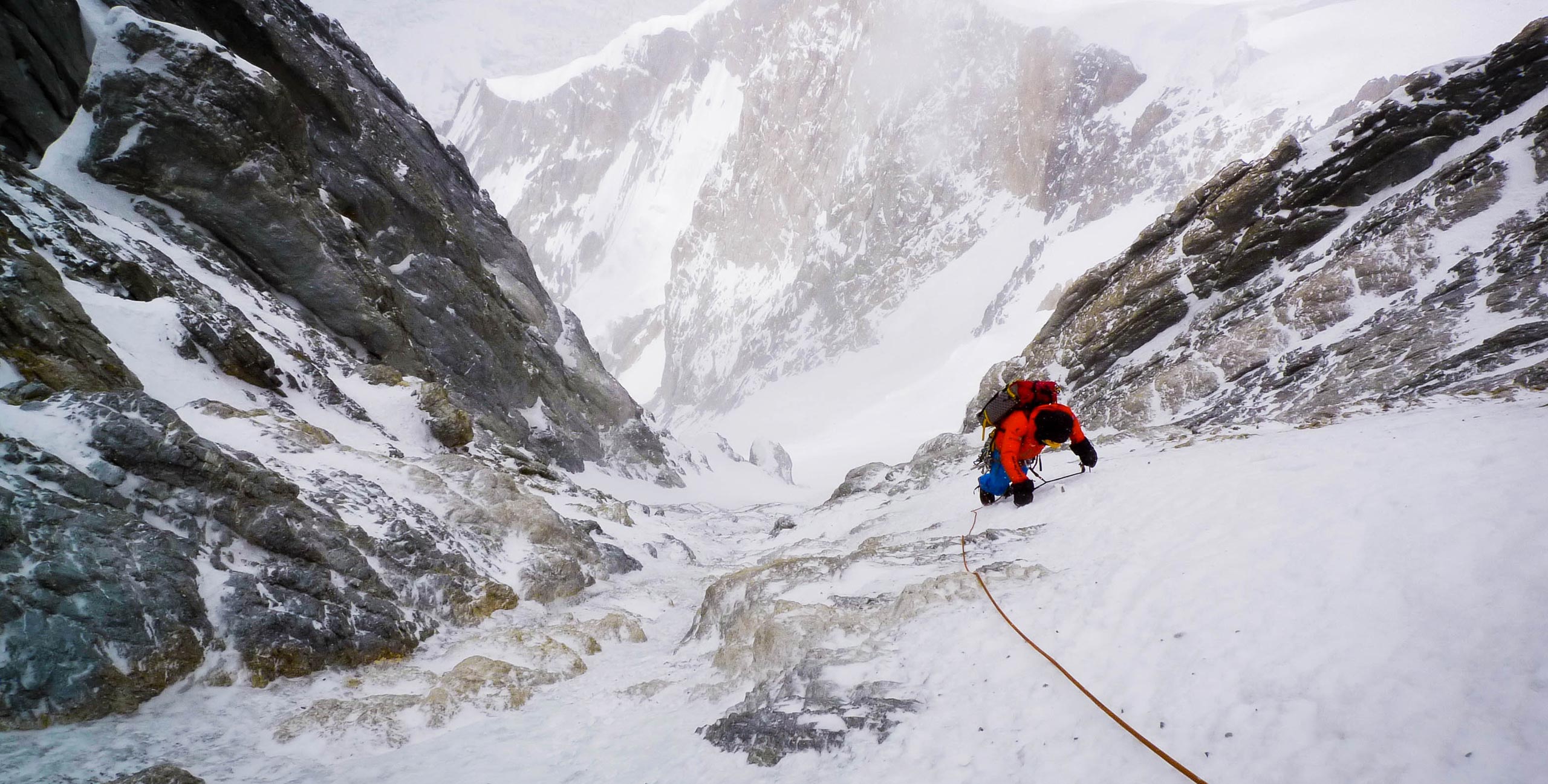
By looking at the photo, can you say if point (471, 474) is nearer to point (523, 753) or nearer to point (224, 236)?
point (523, 753)

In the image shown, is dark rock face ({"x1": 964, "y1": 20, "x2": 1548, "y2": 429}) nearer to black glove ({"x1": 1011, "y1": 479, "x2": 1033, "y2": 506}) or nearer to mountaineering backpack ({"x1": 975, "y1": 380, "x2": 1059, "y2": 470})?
mountaineering backpack ({"x1": 975, "y1": 380, "x2": 1059, "y2": 470})

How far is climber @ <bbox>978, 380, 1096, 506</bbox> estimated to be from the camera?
7711 mm

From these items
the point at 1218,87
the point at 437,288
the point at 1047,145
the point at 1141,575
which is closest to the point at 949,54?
the point at 1047,145

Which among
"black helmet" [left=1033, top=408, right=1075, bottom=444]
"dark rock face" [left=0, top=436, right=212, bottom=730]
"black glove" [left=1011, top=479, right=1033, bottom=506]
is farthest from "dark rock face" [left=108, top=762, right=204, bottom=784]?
"black helmet" [left=1033, top=408, right=1075, bottom=444]

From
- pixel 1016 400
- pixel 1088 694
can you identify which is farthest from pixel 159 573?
pixel 1016 400

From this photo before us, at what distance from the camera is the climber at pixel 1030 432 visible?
7.71 metres

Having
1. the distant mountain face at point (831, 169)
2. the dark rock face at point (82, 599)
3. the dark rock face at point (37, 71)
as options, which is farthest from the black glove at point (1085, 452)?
the distant mountain face at point (831, 169)

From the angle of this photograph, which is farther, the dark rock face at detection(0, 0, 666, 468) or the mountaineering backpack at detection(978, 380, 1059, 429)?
the dark rock face at detection(0, 0, 666, 468)

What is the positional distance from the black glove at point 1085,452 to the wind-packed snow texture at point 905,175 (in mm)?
48618

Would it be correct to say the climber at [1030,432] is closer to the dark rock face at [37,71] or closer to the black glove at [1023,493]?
the black glove at [1023,493]

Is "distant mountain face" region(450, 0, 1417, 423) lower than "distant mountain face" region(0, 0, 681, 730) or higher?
higher

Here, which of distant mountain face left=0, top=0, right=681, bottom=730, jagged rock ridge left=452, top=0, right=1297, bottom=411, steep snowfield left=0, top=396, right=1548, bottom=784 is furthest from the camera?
jagged rock ridge left=452, top=0, right=1297, bottom=411

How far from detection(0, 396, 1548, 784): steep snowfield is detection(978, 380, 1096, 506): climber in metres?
0.75

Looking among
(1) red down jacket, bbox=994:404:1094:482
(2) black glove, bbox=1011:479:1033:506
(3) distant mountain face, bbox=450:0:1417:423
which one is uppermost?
(3) distant mountain face, bbox=450:0:1417:423
